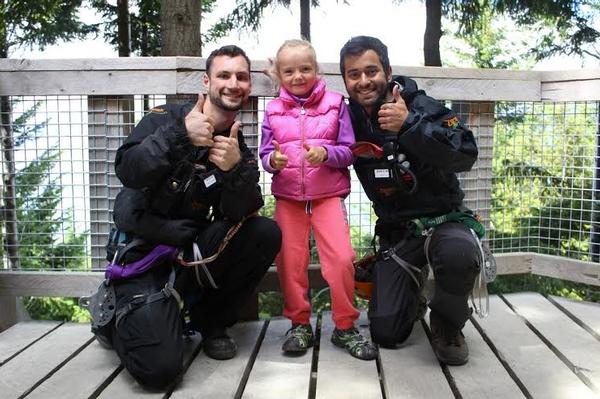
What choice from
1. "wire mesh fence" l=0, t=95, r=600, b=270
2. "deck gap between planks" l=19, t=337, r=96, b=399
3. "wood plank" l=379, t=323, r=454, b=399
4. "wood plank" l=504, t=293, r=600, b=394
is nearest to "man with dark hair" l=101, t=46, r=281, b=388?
"deck gap between planks" l=19, t=337, r=96, b=399

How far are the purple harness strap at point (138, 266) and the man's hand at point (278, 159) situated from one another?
0.61m

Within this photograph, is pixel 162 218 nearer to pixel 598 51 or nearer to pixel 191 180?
pixel 191 180

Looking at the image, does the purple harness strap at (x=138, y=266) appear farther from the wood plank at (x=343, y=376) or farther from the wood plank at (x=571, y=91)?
the wood plank at (x=571, y=91)

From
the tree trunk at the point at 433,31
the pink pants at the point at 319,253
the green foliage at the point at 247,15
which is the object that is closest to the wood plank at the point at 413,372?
the pink pants at the point at 319,253

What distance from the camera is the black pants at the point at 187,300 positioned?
236 cm

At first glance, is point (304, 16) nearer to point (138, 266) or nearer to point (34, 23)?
point (34, 23)

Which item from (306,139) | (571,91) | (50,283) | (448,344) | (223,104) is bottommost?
(448,344)

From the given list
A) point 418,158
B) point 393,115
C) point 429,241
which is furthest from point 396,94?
point 429,241

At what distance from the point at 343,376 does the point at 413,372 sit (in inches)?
12.1

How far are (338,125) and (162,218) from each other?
96 centimetres

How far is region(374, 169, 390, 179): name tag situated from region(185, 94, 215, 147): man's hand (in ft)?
2.74

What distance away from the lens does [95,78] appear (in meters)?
3.14

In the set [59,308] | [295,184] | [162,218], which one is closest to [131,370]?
[162,218]

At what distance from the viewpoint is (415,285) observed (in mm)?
2896
